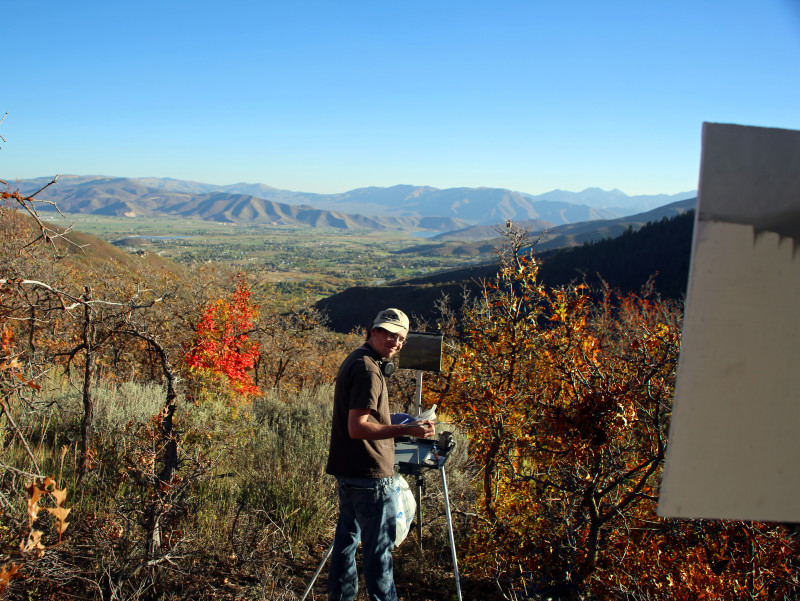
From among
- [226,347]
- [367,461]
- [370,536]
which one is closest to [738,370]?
[367,461]

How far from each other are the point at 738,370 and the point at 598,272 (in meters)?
48.4

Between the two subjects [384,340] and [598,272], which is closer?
[384,340]

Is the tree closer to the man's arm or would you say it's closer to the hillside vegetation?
the hillside vegetation

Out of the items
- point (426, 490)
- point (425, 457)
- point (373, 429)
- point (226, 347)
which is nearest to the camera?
point (373, 429)

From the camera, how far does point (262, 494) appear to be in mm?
4094

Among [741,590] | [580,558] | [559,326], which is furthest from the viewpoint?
[559,326]

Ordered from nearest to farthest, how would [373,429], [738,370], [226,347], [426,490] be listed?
[738,370]
[373,429]
[426,490]
[226,347]

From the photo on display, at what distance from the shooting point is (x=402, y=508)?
296 cm

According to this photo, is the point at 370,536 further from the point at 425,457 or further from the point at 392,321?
the point at 392,321

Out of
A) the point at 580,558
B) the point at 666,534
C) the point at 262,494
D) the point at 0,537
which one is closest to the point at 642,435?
the point at 666,534

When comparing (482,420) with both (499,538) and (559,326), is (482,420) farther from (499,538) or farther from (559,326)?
(559,326)

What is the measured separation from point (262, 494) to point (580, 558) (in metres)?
2.45

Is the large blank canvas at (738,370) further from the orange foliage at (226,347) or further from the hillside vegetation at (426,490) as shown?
the orange foliage at (226,347)

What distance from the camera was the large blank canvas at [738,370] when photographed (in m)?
0.81
